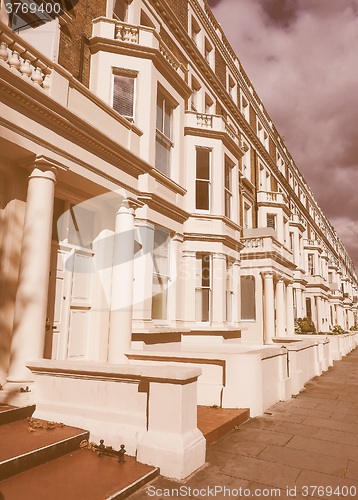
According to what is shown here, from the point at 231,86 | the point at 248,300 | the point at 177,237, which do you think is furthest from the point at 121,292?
the point at 231,86

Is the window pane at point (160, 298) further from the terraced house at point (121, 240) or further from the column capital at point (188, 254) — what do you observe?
the column capital at point (188, 254)

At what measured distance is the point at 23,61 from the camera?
5918 mm

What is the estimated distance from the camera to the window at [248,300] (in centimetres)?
1850

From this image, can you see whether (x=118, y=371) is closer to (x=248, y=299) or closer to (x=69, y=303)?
(x=69, y=303)

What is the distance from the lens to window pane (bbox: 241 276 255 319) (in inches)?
730

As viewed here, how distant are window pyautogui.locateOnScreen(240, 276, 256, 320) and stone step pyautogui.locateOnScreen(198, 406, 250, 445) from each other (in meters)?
11.8

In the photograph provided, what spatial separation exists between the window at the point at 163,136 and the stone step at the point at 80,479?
728 cm

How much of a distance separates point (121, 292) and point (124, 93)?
16.6 feet

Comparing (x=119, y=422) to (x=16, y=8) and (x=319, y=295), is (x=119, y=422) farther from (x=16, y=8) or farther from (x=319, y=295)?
(x=319, y=295)

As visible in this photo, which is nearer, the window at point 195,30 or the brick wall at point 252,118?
the window at point 195,30

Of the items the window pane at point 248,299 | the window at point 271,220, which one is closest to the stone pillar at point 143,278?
the window pane at point 248,299

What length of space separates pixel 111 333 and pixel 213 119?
9.27m

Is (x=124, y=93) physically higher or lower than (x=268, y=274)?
higher

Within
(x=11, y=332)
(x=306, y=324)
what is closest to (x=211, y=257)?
(x=11, y=332)
